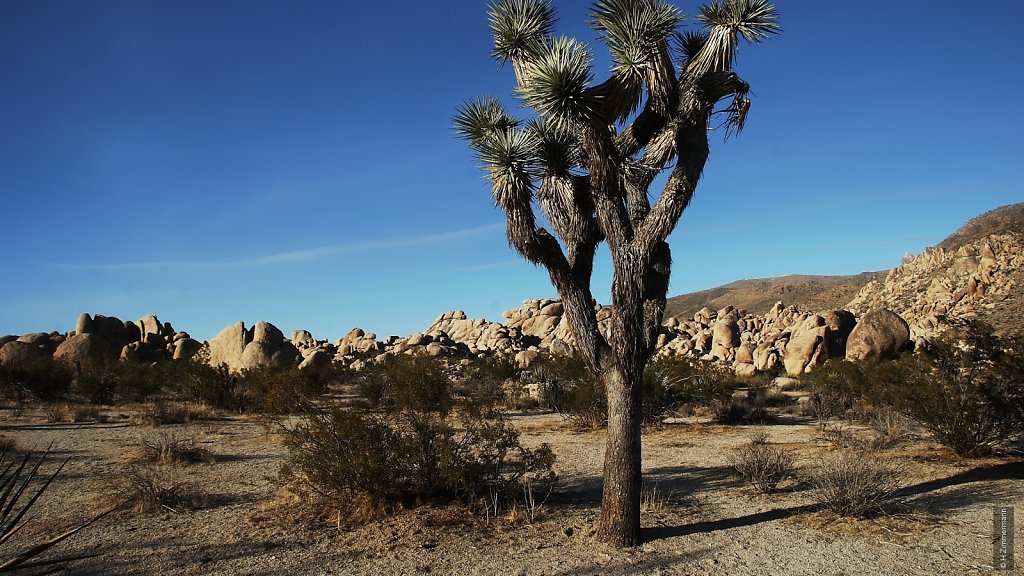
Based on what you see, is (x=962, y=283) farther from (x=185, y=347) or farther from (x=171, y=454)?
(x=185, y=347)

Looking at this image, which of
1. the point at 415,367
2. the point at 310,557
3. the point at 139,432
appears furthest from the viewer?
the point at 415,367

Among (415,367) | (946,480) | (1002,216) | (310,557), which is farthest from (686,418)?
(1002,216)

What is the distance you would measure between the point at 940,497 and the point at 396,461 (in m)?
6.93

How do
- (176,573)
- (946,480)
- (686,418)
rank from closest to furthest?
(176,573) → (946,480) → (686,418)

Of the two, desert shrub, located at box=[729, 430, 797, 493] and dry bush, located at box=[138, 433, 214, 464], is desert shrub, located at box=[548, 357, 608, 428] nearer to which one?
desert shrub, located at box=[729, 430, 797, 493]

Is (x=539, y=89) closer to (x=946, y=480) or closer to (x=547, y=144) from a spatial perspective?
(x=547, y=144)

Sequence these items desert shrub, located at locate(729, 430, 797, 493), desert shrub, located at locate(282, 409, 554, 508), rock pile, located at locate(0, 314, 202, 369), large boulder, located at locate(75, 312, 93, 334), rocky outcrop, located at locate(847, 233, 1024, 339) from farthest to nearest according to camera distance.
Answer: large boulder, located at locate(75, 312, 93, 334) < rock pile, located at locate(0, 314, 202, 369) < rocky outcrop, located at locate(847, 233, 1024, 339) < desert shrub, located at locate(729, 430, 797, 493) < desert shrub, located at locate(282, 409, 554, 508)

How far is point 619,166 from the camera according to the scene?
660cm

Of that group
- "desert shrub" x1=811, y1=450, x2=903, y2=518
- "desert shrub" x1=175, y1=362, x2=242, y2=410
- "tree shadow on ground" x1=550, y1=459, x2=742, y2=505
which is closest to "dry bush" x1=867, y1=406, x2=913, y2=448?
"tree shadow on ground" x1=550, y1=459, x2=742, y2=505

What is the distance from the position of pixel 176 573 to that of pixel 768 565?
551cm

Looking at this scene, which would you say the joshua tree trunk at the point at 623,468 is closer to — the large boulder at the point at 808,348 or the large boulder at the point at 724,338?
the large boulder at the point at 808,348

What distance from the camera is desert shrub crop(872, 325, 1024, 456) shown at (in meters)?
9.34

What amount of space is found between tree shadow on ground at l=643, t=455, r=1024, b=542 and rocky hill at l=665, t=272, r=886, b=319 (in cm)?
5413

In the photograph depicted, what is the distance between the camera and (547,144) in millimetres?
6672
